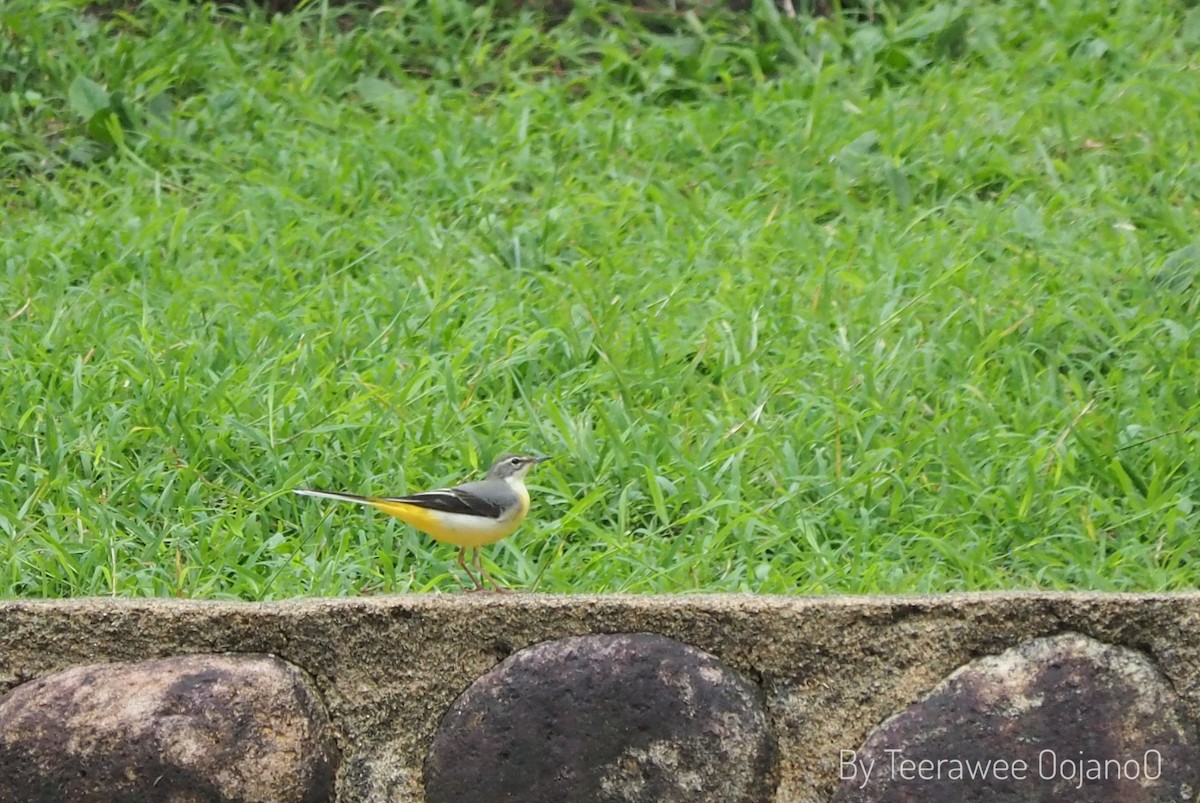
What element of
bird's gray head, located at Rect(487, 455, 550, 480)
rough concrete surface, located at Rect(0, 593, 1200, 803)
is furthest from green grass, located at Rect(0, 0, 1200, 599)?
rough concrete surface, located at Rect(0, 593, 1200, 803)

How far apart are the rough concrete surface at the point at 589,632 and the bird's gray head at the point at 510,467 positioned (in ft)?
2.69

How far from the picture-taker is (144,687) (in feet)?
10.3

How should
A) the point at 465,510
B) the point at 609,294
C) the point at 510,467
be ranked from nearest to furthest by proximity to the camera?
1. the point at 465,510
2. the point at 510,467
3. the point at 609,294

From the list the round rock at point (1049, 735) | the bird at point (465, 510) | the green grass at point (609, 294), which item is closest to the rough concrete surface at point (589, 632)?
the round rock at point (1049, 735)

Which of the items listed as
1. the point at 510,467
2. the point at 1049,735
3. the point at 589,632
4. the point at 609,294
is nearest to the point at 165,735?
the point at 589,632

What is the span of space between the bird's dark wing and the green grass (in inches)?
14.6

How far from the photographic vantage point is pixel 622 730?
10.3ft

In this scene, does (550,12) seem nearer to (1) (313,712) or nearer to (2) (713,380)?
(2) (713,380)

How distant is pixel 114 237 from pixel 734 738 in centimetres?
385

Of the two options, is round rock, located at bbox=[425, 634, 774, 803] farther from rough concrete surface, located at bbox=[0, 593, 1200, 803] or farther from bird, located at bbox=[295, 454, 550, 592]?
bird, located at bbox=[295, 454, 550, 592]

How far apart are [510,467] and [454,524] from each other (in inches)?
12.8

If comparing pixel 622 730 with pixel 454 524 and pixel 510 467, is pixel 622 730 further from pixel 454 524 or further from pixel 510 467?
pixel 510 467

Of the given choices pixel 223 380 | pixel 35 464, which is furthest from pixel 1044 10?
pixel 35 464

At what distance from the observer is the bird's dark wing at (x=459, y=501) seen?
3.76m
